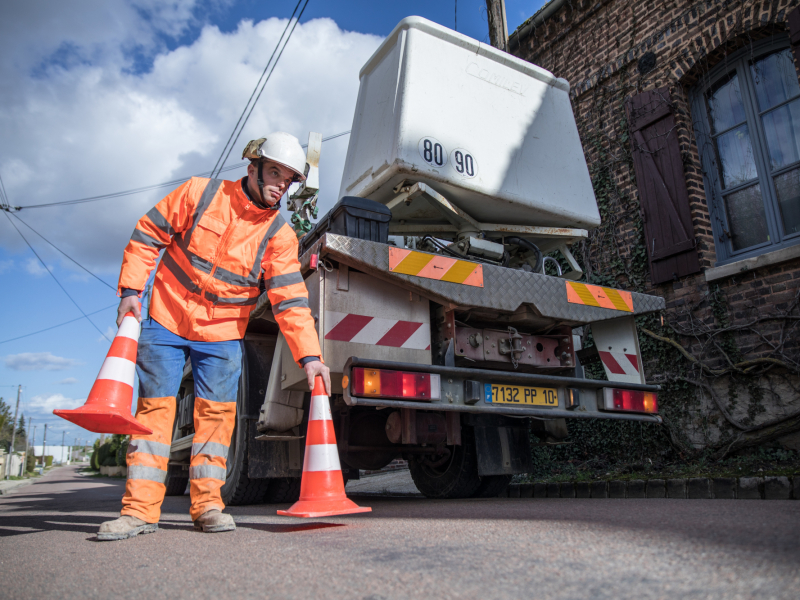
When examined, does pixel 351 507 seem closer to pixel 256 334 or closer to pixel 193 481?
pixel 193 481

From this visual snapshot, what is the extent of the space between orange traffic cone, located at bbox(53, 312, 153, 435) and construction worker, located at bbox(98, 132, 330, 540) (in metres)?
0.09

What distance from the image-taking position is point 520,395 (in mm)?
3281

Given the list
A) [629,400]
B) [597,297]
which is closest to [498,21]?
[597,297]

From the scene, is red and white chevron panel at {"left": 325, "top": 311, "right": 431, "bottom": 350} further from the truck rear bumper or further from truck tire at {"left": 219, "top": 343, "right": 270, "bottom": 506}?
truck tire at {"left": 219, "top": 343, "right": 270, "bottom": 506}

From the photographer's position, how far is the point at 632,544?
5.49 ft

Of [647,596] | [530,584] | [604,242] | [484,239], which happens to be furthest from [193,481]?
[604,242]

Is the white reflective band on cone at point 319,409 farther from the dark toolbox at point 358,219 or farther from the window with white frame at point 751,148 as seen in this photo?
the window with white frame at point 751,148

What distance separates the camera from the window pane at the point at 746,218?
609cm

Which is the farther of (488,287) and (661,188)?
(661,188)

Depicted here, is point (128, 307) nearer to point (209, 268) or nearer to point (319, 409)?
point (209, 268)

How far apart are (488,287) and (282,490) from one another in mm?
2129

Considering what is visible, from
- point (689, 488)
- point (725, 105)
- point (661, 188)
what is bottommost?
point (689, 488)

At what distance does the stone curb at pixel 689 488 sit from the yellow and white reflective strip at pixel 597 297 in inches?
49.2

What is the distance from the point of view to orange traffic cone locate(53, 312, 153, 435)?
2348 millimetres
